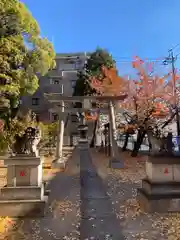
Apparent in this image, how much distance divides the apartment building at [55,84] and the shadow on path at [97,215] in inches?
964

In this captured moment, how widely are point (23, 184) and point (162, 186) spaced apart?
10.6 ft

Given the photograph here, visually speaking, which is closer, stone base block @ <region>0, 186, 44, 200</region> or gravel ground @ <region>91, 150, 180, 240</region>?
gravel ground @ <region>91, 150, 180, 240</region>

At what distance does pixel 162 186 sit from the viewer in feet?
17.1

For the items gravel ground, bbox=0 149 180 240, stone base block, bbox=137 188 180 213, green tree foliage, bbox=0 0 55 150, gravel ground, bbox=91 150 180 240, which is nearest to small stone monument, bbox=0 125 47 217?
gravel ground, bbox=0 149 180 240

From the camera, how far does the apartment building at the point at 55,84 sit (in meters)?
32.5

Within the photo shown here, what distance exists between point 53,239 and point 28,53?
13936mm

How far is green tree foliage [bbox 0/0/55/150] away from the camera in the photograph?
13539 mm

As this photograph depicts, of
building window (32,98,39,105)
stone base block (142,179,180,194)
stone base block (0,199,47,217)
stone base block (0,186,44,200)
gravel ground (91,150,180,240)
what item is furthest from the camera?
building window (32,98,39,105)

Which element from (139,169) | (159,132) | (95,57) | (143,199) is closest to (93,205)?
(143,199)

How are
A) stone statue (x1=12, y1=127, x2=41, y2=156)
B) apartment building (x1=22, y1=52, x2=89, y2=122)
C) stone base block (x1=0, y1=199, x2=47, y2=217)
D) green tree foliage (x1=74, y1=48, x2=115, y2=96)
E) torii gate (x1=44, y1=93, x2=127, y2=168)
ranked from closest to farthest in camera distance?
stone base block (x1=0, y1=199, x2=47, y2=217) < stone statue (x1=12, y1=127, x2=41, y2=156) < torii gate (x1=44, y1=93, x2=127, y2=168) < green tree foliage (x1=74, y1=48, x2=115, y2=96) < apartment building (x1=22, y1=52, x2=89, y2=122)

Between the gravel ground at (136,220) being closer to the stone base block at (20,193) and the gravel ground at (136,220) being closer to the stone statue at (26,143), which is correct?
the stone base block at (20,193)

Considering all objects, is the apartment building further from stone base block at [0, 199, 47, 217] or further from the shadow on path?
stone base block at [0, 199, 47, 217]

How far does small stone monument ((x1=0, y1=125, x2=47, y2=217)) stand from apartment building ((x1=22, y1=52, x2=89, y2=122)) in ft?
84.7

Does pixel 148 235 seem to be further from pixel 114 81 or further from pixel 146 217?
pixel 114 81
